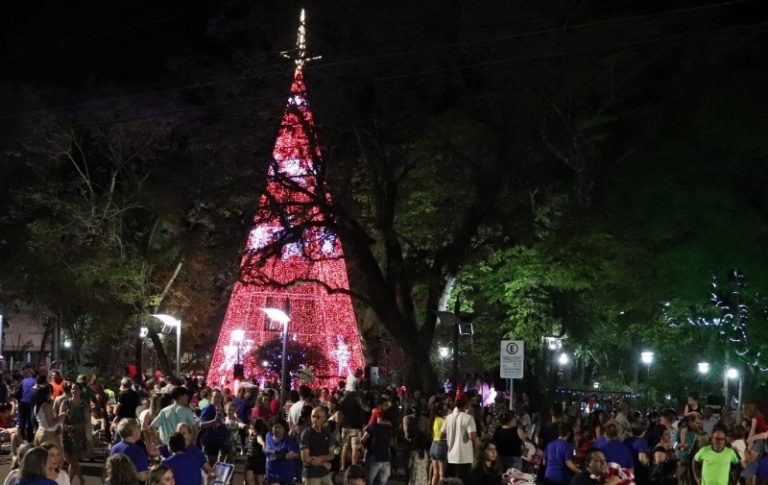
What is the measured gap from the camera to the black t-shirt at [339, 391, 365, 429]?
1955 centimetres

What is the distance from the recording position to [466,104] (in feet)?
103

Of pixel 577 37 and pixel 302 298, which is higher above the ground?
pixel 577 37

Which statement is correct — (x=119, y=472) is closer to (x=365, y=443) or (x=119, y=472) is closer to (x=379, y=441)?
(x=379, y=441)

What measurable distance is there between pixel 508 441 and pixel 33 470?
28.1ft

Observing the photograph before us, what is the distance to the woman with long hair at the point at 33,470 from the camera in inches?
315

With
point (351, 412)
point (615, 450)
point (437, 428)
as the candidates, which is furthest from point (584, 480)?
point (351, 412)

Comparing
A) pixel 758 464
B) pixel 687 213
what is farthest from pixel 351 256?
pixel 758 464

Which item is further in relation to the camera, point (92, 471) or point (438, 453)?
point (92, 471)

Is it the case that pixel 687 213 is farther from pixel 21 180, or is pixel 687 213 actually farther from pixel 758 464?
pixel 21 180

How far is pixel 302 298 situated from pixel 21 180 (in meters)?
20.0

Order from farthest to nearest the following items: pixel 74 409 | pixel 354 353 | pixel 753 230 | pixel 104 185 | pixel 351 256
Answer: pixel 104 185, pixel 753 230, pixel 354 353, pixel 351 256, pixel 74 409

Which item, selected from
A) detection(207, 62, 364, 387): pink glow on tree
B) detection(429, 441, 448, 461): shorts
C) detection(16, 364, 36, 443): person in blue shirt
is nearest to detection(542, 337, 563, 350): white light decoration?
detection(207, 62, 364, 387): pink glow on tree

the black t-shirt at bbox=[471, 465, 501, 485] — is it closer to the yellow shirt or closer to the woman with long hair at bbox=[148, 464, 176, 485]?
the yellow shirt

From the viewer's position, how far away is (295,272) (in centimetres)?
3244
